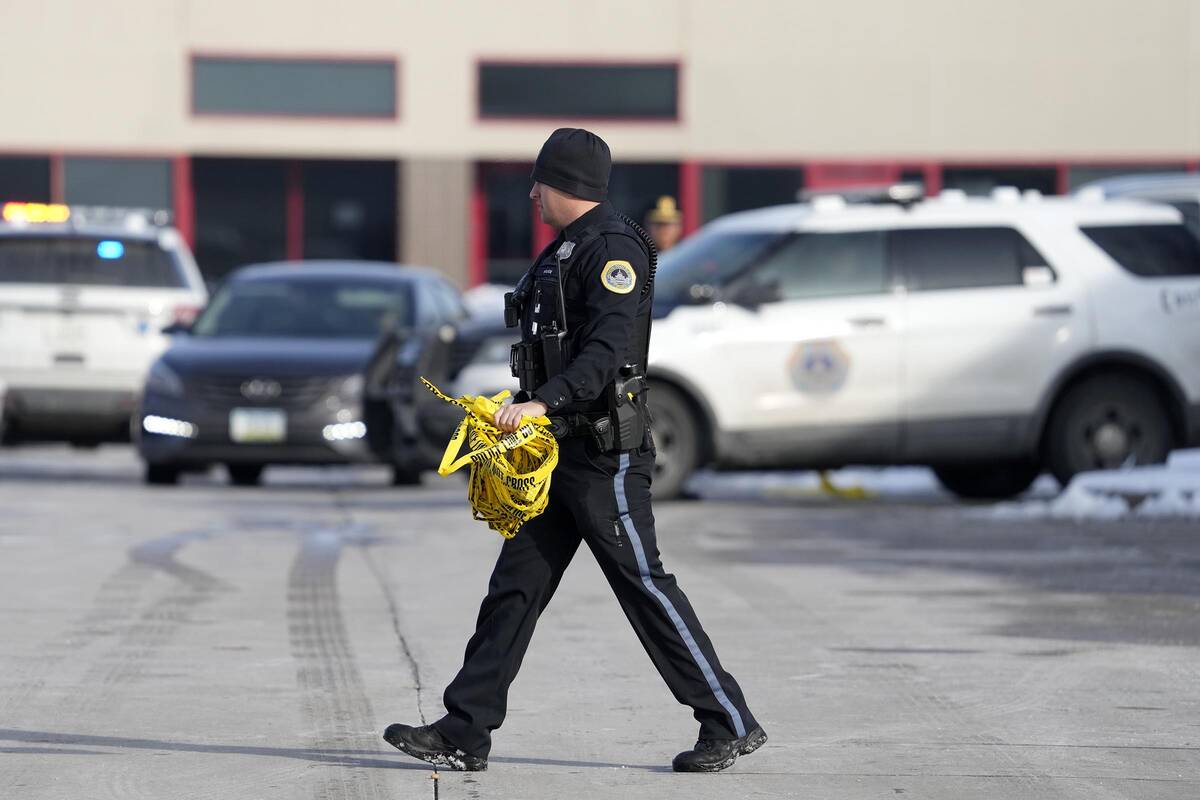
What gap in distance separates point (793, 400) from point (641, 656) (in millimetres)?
5788

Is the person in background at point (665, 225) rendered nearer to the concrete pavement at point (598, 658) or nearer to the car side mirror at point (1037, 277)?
the car side mirror at point (1037, 277)

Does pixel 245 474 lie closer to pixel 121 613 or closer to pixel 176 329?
pixel 176 329

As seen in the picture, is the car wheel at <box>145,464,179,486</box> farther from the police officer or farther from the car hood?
the police officer

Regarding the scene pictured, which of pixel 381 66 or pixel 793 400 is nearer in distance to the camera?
pixel 793 400

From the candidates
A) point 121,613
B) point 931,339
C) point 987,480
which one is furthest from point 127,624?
point 987,480

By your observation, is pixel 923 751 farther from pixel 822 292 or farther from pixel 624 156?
pixel 624 156

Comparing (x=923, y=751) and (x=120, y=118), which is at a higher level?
(x=120, y=118)

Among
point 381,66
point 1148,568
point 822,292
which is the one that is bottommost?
point 1148,568

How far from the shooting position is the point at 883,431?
1437cm

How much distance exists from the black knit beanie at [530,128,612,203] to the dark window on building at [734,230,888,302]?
7.88m

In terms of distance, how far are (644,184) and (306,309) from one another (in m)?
10.7

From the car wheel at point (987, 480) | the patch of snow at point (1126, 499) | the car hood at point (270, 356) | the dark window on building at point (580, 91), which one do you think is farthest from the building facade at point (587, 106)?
the patch of snow at point (1126, 499)

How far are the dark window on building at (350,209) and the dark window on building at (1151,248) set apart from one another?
533 inches

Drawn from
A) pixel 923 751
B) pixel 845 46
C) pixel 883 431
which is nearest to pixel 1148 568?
pixel 883 431
